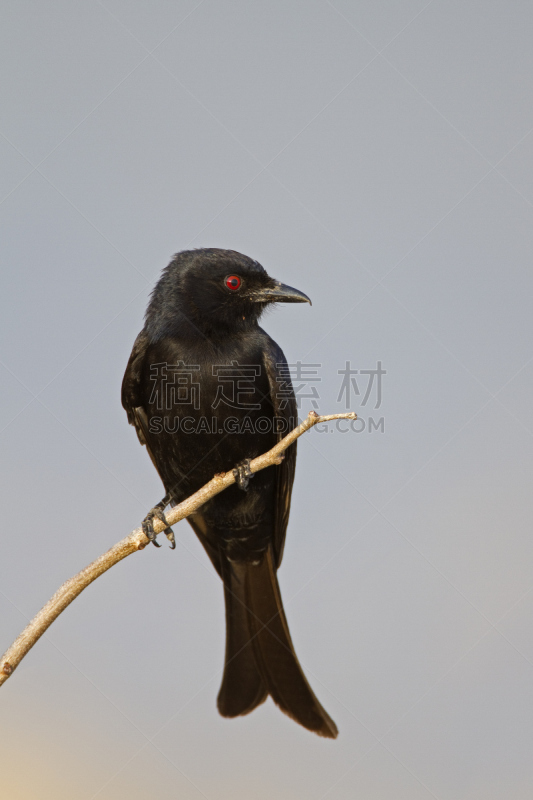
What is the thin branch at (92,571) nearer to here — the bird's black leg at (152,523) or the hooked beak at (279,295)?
the bird's black leg at (152,523)

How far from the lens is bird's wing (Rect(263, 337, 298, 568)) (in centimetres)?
529

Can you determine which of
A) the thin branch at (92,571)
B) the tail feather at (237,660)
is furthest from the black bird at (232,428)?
the thin branch at (92,571)

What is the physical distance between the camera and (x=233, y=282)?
5.52 meters

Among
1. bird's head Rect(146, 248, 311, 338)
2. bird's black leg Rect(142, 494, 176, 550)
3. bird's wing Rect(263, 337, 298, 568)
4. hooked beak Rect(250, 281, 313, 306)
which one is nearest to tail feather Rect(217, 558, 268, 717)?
bird's wing Rect(263, 337, 298, 568)

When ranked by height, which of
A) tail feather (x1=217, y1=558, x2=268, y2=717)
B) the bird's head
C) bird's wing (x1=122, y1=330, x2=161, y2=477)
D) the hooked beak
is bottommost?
tail feather (x1=217, y1=558, x2=268, y2=717)

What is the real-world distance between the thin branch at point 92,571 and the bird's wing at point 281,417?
4.60ft

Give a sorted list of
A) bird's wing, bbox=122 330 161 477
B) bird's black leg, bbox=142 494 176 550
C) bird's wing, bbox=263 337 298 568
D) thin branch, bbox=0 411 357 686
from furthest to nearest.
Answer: bird's wing, bbox=122 330 161 477
bird's wing, bbox=263 337 298 568
bird's black leg, bbox=142 494 176 550
thin branch, bbox=0 411 357 686

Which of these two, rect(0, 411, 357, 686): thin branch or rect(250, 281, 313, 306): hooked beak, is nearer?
rect(0, 411, 357, 686): thin branch

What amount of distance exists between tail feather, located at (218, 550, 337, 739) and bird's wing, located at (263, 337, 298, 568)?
0.30 m

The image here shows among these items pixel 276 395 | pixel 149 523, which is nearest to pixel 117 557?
pixel 149 523

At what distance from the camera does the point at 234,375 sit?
5133 mm

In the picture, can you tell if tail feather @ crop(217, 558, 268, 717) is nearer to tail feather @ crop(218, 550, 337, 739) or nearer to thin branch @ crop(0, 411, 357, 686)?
tail feather @ crop(218, 550, 337, 739)

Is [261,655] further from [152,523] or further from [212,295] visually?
[212,295]

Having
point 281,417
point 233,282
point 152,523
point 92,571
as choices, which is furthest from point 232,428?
point 92,571
